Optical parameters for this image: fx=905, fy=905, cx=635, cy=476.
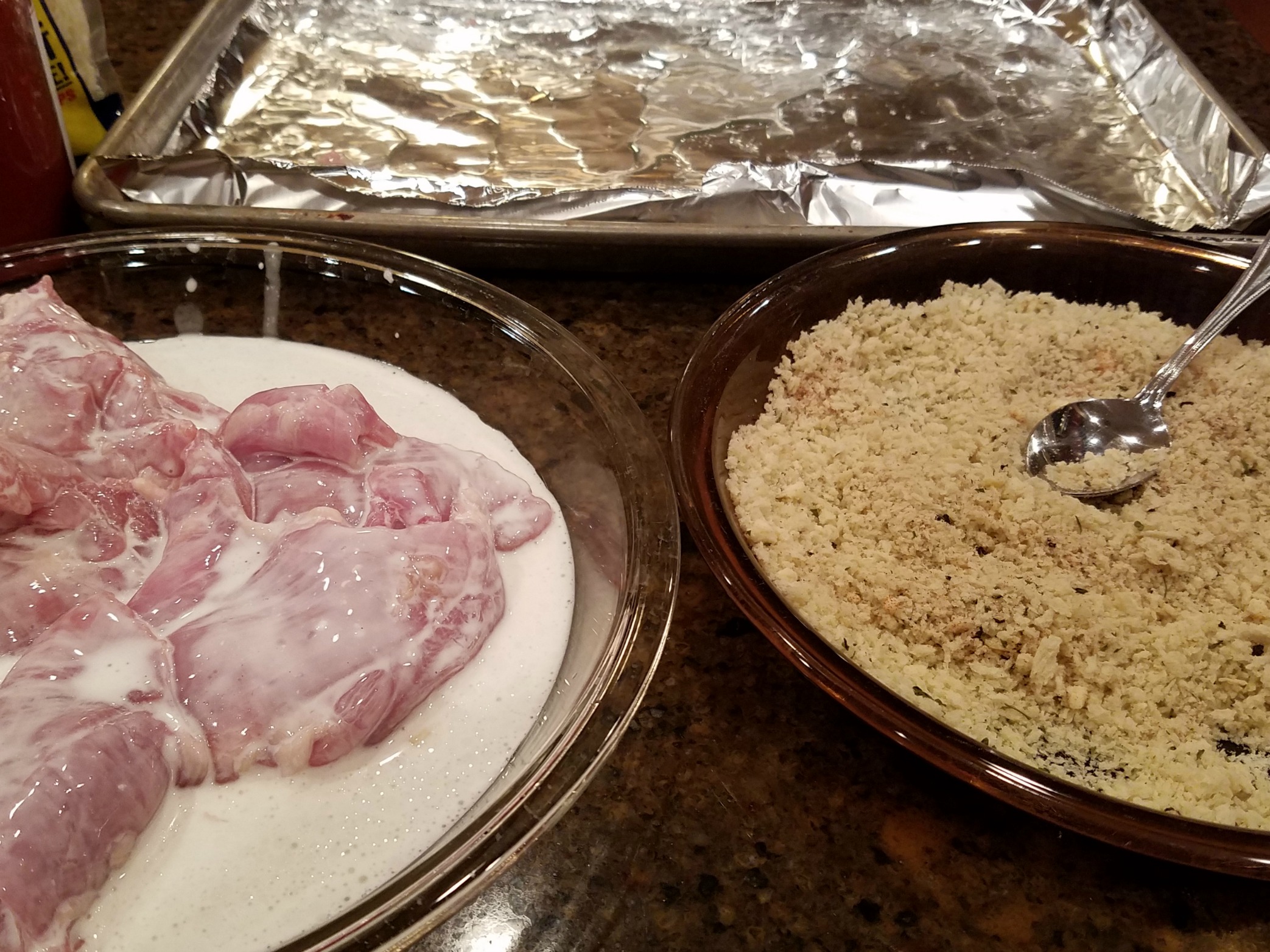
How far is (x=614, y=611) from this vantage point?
2.55 feet

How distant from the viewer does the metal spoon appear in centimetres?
95

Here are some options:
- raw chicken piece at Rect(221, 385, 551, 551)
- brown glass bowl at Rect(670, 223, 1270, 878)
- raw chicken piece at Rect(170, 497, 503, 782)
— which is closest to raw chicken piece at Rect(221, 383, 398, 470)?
raw chicken piece at Rect(221, 385, 551, 551)

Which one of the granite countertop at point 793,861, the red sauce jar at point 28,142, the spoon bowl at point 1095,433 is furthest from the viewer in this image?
the red sauce jar at point 28,142

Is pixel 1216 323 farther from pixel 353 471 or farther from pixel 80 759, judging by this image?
pixel 80 759

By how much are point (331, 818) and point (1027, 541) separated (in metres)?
0.64

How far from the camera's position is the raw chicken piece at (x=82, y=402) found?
2.73 ft

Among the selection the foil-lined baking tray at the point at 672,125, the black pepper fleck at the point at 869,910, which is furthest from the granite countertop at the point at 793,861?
the foil-lined baking tray at the point at 672,125

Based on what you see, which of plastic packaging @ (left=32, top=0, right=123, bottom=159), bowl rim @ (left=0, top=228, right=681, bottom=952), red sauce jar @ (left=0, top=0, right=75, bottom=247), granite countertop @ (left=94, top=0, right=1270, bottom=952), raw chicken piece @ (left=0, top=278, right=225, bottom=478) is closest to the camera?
bowl rim @ (left=0, top=228, right=681, bottom=952)

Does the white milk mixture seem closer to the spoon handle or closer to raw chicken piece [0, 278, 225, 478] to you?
raw chicken piece [0, 278, 225, 478]

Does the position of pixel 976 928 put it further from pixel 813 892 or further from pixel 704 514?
pixel 704 514

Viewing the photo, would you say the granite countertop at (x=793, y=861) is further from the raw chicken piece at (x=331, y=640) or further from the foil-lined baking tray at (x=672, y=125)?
the foil-lined baking tray at (x=672, y=125)

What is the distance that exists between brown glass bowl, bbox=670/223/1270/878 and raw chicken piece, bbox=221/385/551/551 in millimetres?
180

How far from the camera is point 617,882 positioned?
2.31 ft

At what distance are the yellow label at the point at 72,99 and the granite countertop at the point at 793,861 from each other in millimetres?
1160
